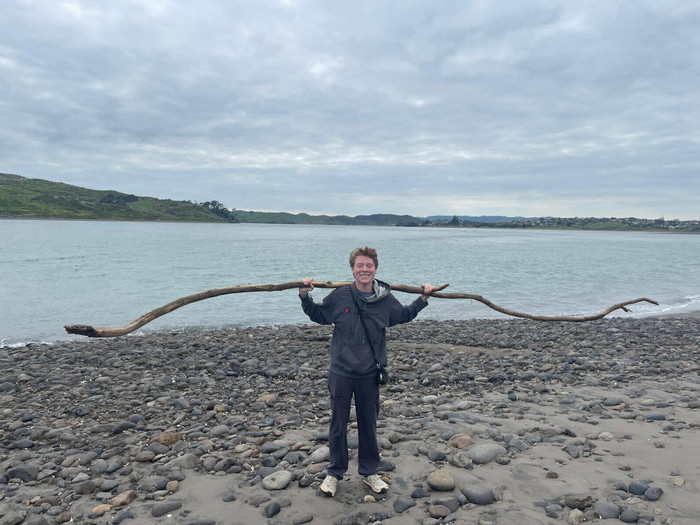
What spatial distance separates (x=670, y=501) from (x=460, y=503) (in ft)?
6.91

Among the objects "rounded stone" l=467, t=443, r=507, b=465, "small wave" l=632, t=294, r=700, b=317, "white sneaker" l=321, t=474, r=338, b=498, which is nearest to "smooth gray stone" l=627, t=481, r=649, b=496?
"rounded stone" l=467, t=443, r=507, b=465

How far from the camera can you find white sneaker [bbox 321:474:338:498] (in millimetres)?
5266

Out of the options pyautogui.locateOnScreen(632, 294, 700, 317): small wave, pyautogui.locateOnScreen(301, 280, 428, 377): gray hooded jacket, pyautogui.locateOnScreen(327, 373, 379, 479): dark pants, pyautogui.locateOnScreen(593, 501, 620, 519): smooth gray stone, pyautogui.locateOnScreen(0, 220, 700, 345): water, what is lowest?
pyautogui.locateOnScreen(0, 220, 700, 345): water

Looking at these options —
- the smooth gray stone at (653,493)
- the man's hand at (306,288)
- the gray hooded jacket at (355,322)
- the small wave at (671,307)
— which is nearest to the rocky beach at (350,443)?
the smooth gray stone at (653,493)

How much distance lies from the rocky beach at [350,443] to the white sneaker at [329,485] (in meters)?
0.09

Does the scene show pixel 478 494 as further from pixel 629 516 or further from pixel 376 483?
pixel 629 516

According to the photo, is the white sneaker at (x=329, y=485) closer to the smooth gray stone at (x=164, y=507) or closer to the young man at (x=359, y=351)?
the young man at (x=359, y=351)

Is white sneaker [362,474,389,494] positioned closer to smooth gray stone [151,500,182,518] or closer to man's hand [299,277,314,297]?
smooth gray stone [151,500,182,518]

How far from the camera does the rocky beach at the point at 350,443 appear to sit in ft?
16.7

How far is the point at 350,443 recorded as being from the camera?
664 cm

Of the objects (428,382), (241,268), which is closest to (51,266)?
(241,268)

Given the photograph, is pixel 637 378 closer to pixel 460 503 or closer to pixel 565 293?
pixel 460 503

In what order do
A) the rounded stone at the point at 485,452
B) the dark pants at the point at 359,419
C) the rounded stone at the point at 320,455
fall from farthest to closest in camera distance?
the rounded stone at the point at 320,455 → the rounded stone at the point at 485,452 → the dark pants at the point at 359,419

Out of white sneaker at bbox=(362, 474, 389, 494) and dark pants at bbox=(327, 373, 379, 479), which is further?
white sneaker at bbox=(362, 474, 389, 494)
